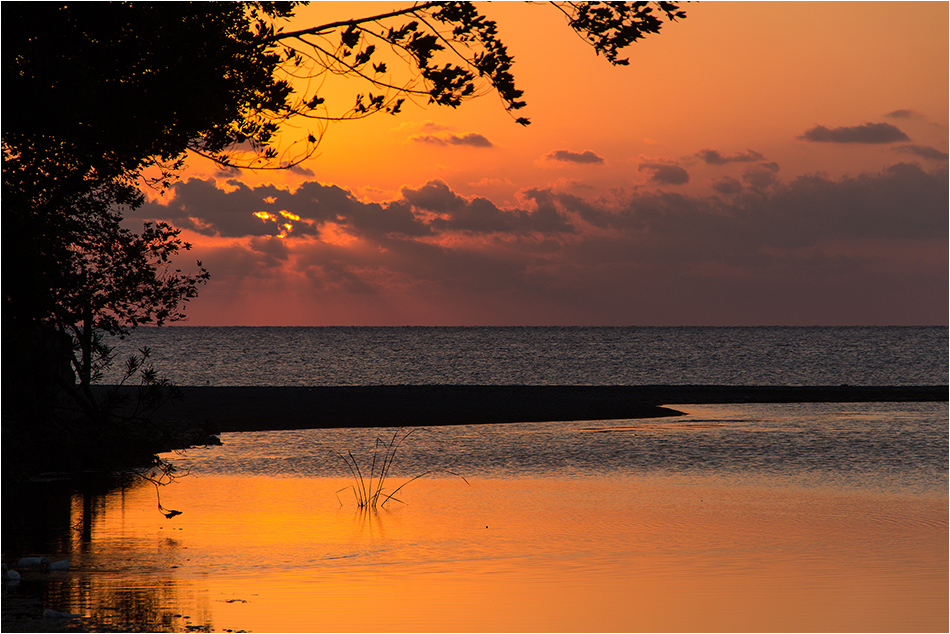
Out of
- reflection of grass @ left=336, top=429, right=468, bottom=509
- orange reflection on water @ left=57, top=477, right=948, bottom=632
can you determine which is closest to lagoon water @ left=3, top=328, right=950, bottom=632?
orange reflection on water @ left=57, top=477, right=948, bottom=632

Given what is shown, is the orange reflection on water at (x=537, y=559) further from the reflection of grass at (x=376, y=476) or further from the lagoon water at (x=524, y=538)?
the reflection of grass at (x=376, y=476)

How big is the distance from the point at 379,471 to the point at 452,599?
44.3 ft

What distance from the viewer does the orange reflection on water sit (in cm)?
1098

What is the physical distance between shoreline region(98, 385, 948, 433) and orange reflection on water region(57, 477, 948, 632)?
1672cm

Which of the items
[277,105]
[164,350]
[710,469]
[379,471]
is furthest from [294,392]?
[164,350]

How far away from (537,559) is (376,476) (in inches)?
408

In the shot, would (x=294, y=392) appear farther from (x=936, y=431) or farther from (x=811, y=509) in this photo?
(x=811, y=509)

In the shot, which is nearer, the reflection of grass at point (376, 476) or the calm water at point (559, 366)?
the reflection of grass at point (376, 476)

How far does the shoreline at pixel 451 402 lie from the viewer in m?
39.3

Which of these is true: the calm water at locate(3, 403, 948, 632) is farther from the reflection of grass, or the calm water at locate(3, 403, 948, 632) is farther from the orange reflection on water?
the reflection of grass

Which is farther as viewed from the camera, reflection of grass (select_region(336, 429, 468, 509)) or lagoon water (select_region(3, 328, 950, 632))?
reflection of grass (select_region(336, 429, 468, 509))

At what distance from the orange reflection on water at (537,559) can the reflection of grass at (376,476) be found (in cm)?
57

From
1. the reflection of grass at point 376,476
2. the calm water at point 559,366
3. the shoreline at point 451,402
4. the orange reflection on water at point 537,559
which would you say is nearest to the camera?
the orange reflection on water at point 537,559

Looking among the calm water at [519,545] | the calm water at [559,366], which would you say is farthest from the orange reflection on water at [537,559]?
the calm water at [559,366]
